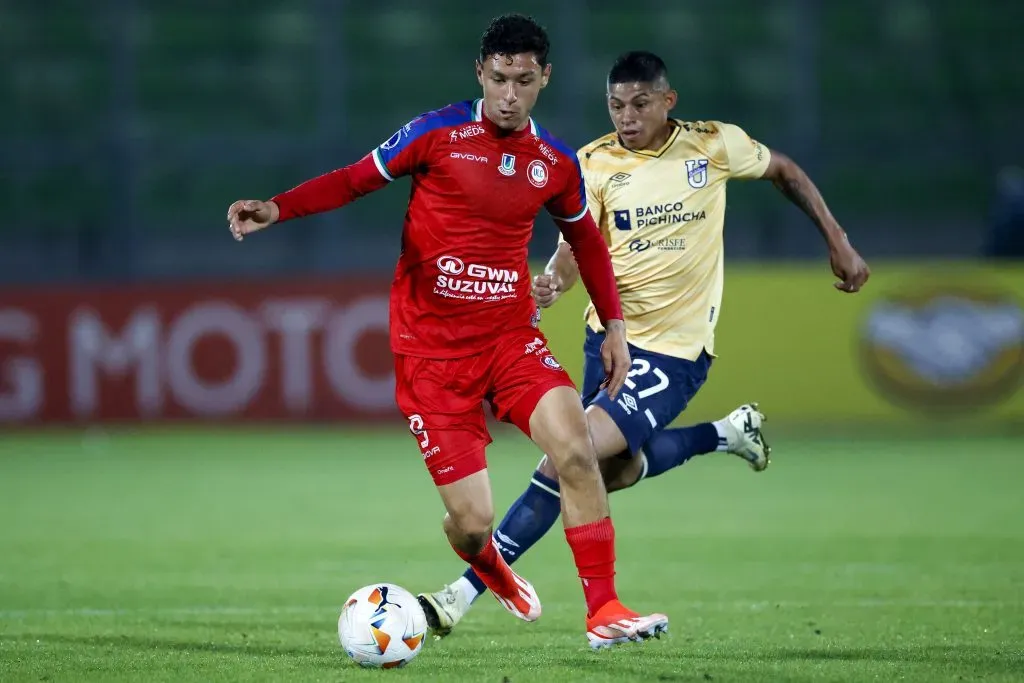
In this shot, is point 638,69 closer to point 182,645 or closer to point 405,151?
point 405,151

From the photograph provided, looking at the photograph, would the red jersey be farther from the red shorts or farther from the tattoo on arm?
the tattoo on arm

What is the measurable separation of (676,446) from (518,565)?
1682 millimetres

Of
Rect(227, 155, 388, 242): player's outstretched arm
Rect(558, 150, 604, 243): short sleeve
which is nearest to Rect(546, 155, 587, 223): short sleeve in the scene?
Rect(227, 155, 388, 242): player's outstretched arm

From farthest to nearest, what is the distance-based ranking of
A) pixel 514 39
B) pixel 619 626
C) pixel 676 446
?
pixel 676 446 < pixel 514 39 < pixel 619 626

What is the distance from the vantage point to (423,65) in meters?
19.5

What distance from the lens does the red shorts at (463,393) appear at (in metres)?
5.69

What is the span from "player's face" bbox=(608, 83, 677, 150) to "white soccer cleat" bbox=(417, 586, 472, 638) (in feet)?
6.83

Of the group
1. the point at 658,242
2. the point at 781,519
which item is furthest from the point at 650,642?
the point at 781,519

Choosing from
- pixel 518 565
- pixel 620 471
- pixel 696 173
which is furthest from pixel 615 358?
pixel 518 565

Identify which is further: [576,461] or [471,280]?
[471,280]

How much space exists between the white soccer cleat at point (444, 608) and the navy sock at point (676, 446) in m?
1.18

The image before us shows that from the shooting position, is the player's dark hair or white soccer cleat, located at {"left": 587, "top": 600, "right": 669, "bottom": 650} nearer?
white soccer cleat, located at {"left": 587, "top": 600, "right": 669, "bottom": 650}

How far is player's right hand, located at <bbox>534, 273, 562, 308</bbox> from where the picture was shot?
5.95m

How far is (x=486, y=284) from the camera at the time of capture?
5.70 meters
